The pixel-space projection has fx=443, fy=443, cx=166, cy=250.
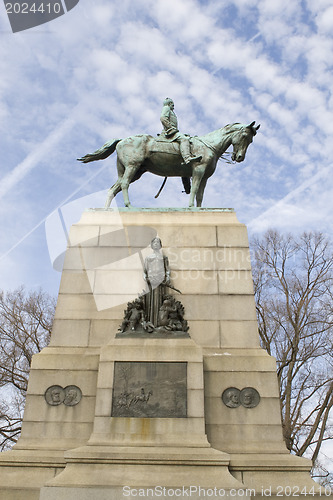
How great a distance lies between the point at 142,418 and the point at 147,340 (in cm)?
169

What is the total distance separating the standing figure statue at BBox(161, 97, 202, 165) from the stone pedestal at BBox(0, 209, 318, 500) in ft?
6.22

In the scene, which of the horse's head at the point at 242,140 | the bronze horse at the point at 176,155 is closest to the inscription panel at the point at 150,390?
the bronze horse at the point at 176,155

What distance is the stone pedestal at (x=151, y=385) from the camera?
866cm

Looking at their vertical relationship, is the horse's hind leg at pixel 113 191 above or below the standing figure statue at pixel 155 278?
above

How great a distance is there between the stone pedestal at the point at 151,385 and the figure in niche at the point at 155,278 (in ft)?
1.79

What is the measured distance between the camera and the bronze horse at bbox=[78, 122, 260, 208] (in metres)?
13.7

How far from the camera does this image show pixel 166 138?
14109 mm

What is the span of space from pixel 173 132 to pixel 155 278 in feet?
17.3

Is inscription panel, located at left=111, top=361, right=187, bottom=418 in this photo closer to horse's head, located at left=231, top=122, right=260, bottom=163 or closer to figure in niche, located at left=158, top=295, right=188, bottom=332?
figure in niche, located at left=158, top=295, right=188, bottom=332

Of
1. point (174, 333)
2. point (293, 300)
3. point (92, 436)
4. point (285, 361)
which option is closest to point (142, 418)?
point (92, 436)

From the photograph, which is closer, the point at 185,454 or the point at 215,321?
the point at 185,454

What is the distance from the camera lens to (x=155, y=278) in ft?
37.0

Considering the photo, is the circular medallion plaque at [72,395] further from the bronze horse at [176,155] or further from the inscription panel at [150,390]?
the bronze horse at [176,155]

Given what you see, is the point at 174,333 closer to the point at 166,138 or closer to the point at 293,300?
the point at 166,138
